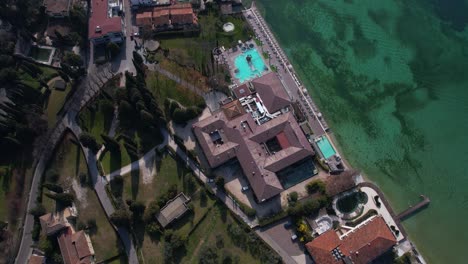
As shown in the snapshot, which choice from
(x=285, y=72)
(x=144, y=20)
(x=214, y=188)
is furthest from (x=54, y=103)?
(x=285, y=72)

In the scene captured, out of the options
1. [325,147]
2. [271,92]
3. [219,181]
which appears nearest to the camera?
[219,181]

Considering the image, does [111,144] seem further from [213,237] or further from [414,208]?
[414,208]

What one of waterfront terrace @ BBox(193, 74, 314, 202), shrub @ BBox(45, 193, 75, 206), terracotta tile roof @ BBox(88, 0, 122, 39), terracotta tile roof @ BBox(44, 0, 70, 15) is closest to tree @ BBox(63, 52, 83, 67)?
terracotta tile roof @ BBox(88, 0, 122, 39)

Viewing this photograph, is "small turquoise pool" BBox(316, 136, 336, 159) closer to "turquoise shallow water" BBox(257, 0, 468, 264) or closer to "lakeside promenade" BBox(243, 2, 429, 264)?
"lakeside promenade" BBox(243, 2, 429, 264)

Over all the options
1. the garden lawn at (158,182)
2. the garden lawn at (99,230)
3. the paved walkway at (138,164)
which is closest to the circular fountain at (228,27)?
the paved walkway at (138,164)

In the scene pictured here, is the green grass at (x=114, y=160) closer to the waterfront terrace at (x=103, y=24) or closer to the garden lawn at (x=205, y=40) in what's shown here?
the garden lawn at (x=205, y=40)

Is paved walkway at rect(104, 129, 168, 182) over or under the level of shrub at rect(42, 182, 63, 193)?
under

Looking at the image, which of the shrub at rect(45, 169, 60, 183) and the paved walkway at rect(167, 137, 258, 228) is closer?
the paved walkway at rect(167, 137, 258, 228)
